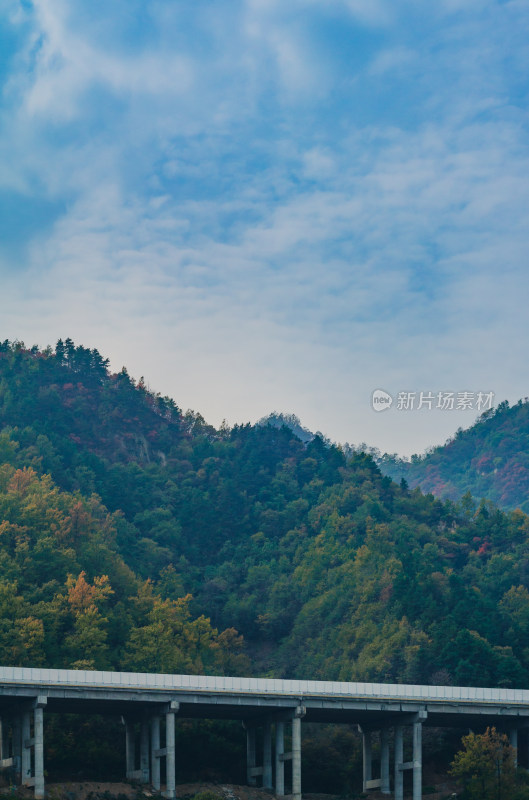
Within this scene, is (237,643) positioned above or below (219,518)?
below

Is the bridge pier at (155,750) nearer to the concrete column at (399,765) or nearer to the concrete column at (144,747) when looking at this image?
the concrete column at (144,747)

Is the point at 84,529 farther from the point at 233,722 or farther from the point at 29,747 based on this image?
the point at 29,747

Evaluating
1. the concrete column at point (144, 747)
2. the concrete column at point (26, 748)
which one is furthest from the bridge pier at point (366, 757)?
the concrete column at point (26, 748)

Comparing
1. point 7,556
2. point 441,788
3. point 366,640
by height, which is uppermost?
point 7,556

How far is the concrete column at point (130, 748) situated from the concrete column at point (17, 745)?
40.2ft

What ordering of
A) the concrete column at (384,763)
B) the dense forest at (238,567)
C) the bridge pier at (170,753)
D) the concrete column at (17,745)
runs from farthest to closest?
the dense forest at (238,567) < the concrete column at (384,763) < the bridge pier at (170,753) < the concrete column at (17,745)

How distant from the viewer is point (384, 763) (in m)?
106

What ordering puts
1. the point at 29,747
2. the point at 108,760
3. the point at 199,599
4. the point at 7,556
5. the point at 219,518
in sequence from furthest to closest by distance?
the point at 219,518 < the point at 199,599 < the point at 7,556 < the point at 108,760 < the point at 29,747

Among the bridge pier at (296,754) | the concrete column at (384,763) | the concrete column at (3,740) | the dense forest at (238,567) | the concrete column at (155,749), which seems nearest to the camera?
the concrete column at (3,740)

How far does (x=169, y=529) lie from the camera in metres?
183

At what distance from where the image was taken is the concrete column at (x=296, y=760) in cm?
9931

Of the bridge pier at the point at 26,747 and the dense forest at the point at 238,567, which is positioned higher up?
the dense forest at the point at 238,567

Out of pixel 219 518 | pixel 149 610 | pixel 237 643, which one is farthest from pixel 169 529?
pixel 149 610

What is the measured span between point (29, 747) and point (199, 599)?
8009cm
